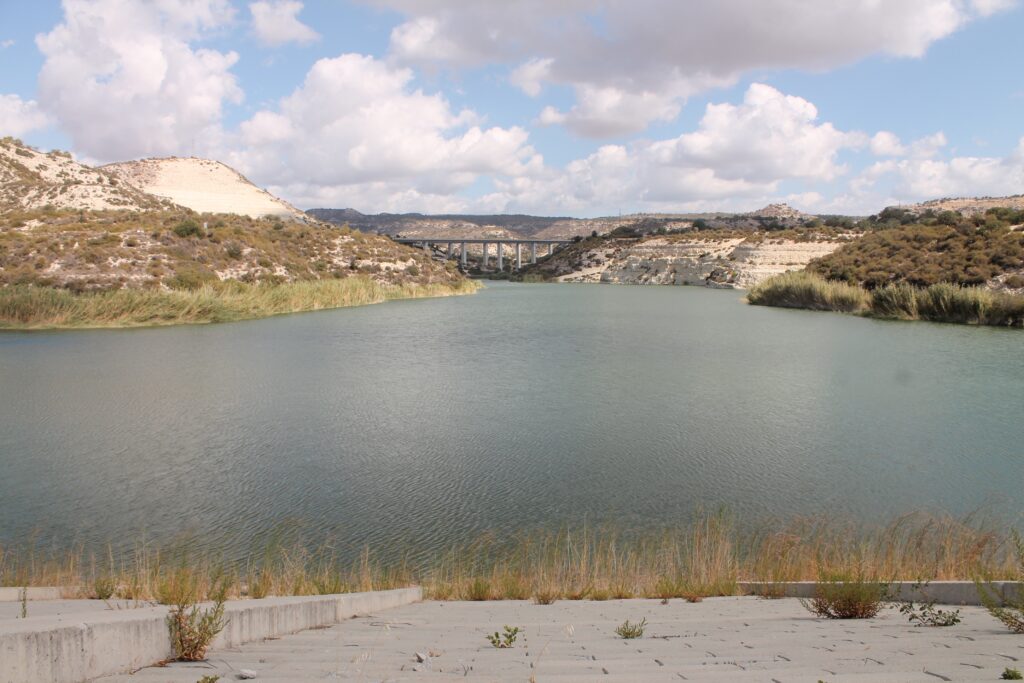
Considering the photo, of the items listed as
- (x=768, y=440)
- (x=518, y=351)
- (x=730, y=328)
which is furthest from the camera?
(x=730, y=328)

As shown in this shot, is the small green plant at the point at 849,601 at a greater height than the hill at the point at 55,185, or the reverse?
the hill at the point at 55,185

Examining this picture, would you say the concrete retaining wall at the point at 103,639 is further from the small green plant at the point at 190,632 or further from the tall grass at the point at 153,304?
the tall grass at the point at 153,304

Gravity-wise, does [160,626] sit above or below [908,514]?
above

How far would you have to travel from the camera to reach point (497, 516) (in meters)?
7.98

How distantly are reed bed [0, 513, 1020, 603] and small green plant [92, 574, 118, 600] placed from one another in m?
0.01

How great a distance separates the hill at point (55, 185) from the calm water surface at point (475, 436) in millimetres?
42538

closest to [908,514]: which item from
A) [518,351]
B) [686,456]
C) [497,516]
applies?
[686,456]

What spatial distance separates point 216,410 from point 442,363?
24.3 ft

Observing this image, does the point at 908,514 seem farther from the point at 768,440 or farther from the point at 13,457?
the point at 13,457

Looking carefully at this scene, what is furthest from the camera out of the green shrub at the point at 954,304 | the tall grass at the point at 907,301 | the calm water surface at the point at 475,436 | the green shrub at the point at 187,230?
the green shrub at the point at 187,230

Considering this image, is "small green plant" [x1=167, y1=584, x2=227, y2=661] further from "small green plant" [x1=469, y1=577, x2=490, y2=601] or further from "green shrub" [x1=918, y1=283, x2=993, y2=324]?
"green shrub" [x1=918, y1=283, x2=993, y2=324]

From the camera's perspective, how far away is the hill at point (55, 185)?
58.0m

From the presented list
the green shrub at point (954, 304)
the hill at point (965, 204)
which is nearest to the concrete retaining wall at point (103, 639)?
the green shrub at point (954, 304)

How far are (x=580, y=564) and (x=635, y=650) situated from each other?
254cm
